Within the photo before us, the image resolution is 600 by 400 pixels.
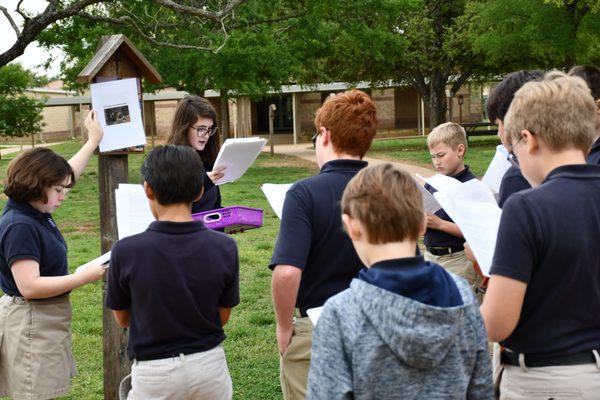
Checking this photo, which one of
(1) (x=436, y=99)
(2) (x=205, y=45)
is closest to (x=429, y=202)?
(2) (x=205, y=45)

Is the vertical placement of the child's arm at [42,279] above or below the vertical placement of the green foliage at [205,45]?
below

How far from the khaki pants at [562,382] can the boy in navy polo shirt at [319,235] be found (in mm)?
895

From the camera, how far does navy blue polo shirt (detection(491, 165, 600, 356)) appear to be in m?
2.32

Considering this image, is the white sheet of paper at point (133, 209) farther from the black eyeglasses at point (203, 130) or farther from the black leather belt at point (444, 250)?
the black leather belt at point (444, 250)

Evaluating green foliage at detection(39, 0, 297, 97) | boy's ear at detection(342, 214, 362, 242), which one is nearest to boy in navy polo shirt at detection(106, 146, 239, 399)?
boy's ear at detection(342, 214, 362, 242)

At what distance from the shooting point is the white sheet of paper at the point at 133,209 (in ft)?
11.5

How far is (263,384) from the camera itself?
5.60 m

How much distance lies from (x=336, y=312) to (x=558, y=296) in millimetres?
763

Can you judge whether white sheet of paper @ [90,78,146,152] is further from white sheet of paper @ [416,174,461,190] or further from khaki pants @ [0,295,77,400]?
white sheet of paper @ [416,174,461,190]

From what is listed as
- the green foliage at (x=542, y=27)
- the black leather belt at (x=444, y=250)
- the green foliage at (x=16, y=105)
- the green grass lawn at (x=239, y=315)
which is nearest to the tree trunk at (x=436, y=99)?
the green foliage at (x=542, y=27)

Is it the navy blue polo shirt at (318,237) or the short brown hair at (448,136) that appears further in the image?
the short brown hair at (448,136)

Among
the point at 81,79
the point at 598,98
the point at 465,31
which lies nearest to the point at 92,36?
the point at 465,31

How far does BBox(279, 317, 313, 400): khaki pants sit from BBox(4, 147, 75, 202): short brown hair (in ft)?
4.33

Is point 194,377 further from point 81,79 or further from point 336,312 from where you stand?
point 81,79
